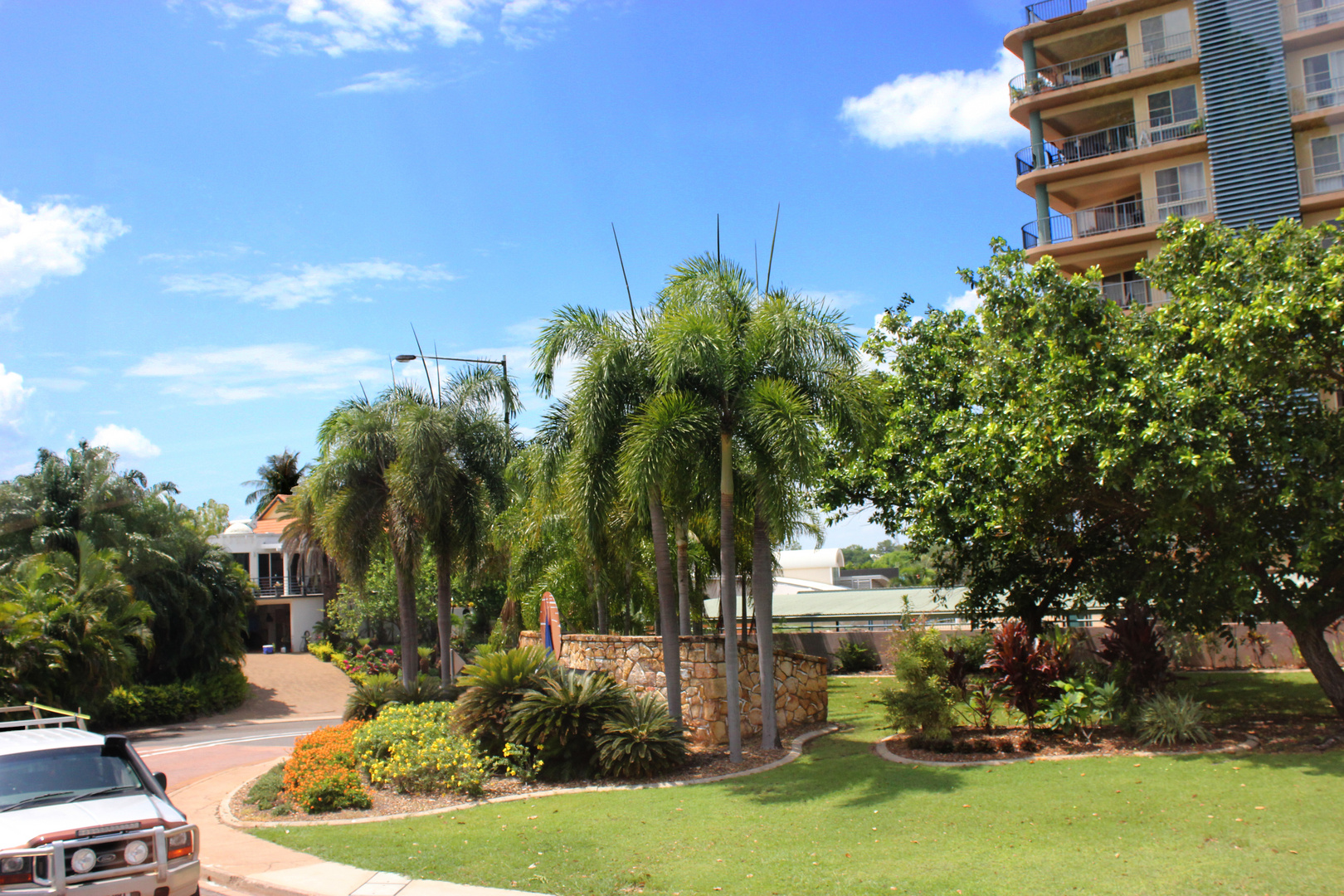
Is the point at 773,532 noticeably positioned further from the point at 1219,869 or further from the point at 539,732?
the point at 1219,869

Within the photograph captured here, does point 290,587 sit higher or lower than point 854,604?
higher

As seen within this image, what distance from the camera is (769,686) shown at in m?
14.6

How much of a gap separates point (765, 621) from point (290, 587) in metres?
43.1

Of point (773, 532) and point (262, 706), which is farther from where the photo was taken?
point (262, 706)

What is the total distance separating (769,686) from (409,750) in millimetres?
5633

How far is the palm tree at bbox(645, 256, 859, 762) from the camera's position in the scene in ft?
42.9

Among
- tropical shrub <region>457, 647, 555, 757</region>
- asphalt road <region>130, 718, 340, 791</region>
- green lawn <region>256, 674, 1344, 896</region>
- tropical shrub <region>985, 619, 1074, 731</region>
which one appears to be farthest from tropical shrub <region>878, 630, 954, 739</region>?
asphalt road <region>130, 718, 340, 791</region>

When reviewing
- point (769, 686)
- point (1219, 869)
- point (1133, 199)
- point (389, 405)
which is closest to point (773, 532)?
point (769, 686)

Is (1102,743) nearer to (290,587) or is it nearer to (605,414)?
(605,414)

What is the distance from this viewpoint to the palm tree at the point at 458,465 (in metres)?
19.7

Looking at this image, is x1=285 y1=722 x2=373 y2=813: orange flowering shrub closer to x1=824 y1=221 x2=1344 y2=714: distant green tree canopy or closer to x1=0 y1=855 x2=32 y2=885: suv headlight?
x1=0 y1=855 x2=32 y2=885: suv headlight

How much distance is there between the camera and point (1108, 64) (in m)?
33.3

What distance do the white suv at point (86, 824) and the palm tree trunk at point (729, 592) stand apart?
27.4 ft

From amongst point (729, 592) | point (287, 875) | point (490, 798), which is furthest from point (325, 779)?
point (729, 592)
